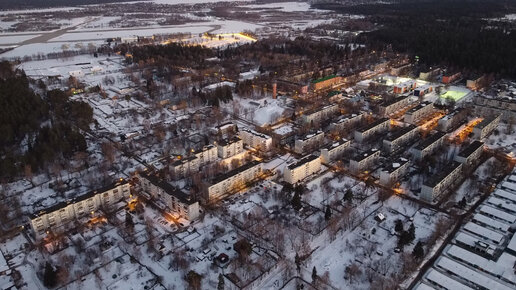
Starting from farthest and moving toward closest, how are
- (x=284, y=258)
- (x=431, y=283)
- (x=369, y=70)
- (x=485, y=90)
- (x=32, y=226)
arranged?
(x=369, y=70) → (x=485, y=90) → (x=32, y=226) → (x=284, y=258) → (x=431, y=283)

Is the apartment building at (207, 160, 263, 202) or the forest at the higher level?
the forest

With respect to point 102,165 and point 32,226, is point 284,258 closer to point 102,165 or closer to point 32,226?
point 32,226

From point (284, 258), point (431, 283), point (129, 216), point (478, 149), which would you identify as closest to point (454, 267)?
point (431, 283)

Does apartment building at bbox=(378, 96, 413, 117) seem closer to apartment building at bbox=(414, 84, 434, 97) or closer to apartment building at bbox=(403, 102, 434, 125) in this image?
apartment building at bbox=(403, 102, 434, 125)

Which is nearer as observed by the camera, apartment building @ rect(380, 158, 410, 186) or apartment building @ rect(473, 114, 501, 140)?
apartment building @ rect(380, 158, 410, 186)

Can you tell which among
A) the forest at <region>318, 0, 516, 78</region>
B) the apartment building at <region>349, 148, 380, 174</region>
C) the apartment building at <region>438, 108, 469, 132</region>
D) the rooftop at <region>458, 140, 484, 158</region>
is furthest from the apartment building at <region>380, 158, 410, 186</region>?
the forest at <region>318, 0, 516, 78</region>

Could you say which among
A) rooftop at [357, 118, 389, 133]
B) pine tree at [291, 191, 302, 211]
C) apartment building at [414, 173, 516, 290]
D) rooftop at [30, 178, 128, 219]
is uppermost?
rooftop at [357, 118, 389, 133]
